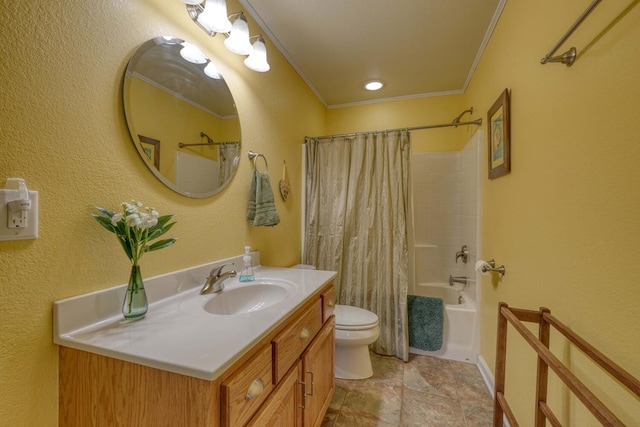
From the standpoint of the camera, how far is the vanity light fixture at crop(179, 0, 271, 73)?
110 cm

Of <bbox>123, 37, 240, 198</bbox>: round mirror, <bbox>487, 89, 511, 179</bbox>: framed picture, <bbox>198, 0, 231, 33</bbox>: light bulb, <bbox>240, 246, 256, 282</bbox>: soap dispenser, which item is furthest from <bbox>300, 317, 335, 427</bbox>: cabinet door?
<bbox>198, 0, 231, 33</bbox>: light bulb

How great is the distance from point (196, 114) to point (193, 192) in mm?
370

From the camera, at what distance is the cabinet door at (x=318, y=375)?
108 centimetres

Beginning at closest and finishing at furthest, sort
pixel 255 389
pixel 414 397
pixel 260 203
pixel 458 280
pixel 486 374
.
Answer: pixel 255 389
pixel 260 203
pixel 414 397
pixel 486 374
pixel 458 280

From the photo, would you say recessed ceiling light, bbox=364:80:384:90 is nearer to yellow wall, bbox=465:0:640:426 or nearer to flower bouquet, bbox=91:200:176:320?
yellow wall, bbox=465:0:640:426

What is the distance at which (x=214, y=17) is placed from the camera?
111 centimetres

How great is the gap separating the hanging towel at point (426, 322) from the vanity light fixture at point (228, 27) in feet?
6.47

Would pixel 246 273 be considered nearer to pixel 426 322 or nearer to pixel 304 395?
pixel 304 395

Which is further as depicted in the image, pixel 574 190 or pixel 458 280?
pixel 458 280

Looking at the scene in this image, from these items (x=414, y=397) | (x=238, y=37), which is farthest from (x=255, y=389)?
(x=238, y=37)

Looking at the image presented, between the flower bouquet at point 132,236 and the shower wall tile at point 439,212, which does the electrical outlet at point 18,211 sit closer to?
the flower bouquet at point 132,236

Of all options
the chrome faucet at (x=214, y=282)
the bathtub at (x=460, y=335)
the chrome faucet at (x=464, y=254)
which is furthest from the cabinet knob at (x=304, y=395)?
the chrome faucet at (x=464, y=254)

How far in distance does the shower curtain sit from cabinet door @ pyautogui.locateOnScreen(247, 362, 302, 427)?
1.18 m

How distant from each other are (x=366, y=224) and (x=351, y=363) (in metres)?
0.99
